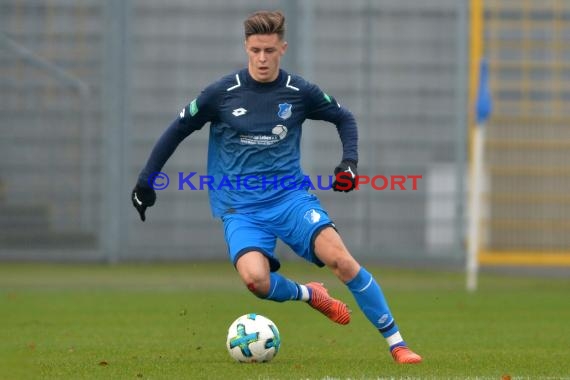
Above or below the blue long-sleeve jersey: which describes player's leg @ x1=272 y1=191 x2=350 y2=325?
below

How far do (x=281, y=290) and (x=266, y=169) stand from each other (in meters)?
0.74

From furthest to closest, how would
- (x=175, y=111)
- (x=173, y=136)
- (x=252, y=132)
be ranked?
(x=175, y=111) < (x=173, y=136) < (x=252, y=132)

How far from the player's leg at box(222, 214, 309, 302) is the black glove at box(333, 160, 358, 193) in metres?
0.56

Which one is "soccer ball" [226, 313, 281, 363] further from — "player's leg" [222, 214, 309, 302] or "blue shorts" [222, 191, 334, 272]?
"blue shorts" [222, 191, 334, 272]

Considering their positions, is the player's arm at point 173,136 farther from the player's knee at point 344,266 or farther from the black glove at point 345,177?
the player's knee at point 344,266

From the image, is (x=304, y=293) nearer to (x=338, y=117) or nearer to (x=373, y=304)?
(x=373, y=304)

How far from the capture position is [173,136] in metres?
8.77

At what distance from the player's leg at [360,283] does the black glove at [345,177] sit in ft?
0.91

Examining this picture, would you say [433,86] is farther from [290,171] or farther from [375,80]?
[290,171]

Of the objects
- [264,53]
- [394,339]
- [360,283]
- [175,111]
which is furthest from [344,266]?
[175,111]

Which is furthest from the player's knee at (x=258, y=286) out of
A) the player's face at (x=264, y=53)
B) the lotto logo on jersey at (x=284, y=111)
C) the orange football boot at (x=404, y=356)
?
the player's face at (x=264, y=53)

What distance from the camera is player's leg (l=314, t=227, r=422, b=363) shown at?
8.16 metres

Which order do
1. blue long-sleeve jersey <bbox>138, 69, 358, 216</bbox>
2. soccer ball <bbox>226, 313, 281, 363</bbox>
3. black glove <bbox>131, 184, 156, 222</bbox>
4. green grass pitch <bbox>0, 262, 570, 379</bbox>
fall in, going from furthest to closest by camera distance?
black glove <bbox>131, 184, 156, 222</bbox>
blue long-sleeve jersey <bbox>138, 69, 358, 216</bbox>
soccer ball <bbox>226, 313, 281, 363</bbox>
green grass pitch <bbox>0, 262, 570, 379</bbox>

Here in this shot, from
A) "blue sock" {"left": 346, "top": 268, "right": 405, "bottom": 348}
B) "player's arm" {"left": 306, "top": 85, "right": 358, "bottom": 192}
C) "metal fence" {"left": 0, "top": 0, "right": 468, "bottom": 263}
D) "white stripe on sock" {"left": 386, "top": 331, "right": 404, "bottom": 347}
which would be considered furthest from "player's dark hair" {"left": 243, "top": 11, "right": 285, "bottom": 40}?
"metal fence" {"left": 0, "top": 0, "right": 468, "bottom": 263}
